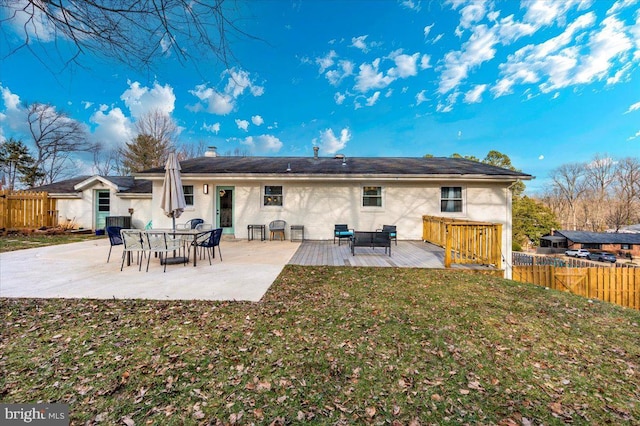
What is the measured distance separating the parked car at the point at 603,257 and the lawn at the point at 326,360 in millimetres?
33870

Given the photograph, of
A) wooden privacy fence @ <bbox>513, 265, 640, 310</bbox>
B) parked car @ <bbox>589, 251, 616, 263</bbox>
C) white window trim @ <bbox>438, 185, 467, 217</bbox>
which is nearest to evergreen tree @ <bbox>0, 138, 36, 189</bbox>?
white window trim @ <bbox>438, 185, 467, 217</bbox>

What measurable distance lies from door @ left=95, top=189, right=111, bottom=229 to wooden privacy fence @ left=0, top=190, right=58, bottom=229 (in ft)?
7.93

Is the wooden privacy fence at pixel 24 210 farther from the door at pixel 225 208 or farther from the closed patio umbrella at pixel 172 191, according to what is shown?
the closed patio umbrella at pixel 172 191

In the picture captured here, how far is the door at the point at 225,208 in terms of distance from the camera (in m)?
11.0

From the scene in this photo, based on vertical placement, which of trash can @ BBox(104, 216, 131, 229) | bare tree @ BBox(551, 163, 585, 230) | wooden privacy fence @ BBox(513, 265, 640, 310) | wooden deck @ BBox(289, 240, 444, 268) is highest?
bare tree @ BBox(551, 163, 585, 230)

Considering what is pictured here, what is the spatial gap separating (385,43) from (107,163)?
32354 millimetres

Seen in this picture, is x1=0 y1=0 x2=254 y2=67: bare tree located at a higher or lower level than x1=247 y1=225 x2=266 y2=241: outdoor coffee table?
higher

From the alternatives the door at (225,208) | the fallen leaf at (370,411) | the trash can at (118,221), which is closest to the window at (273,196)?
the door at (225,208)

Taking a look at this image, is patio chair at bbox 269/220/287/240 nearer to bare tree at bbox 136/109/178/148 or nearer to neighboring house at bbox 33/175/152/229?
neighboring house at bbox 33/175/152/229

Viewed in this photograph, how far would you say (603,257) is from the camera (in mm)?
25938

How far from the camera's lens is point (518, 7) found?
10.7 m

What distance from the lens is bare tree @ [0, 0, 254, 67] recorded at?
197 centimetres

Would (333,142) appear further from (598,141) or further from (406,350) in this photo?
(598,141)

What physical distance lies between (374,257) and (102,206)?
50.2 feet
